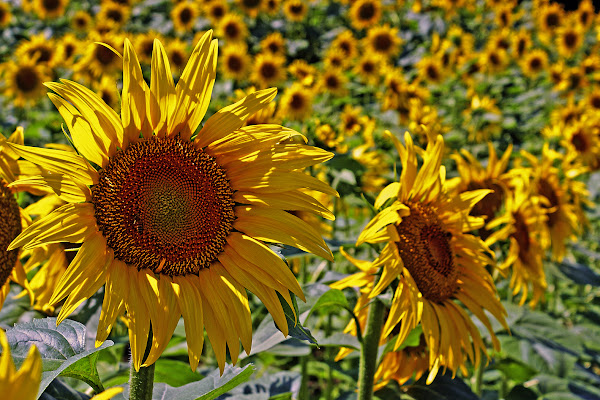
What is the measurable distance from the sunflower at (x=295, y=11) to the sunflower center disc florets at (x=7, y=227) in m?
5.99

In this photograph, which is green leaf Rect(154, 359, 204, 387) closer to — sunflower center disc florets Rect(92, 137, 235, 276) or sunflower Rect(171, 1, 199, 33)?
sunflower center disc florets Rect(92, 137, 235, 276)

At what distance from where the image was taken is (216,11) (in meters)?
6.33

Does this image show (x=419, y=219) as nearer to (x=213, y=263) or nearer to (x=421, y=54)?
(x=213, y=263)

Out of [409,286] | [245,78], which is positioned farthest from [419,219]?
[245,78]

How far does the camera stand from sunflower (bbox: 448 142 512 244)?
2.25m

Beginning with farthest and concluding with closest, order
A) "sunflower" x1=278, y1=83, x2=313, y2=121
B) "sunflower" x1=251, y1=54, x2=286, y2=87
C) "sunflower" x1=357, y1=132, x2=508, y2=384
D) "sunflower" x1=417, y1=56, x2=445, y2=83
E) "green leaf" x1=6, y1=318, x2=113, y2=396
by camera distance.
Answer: "sunflower" x1=417, y1=56, x2=445, y2=83 → "sunflower" x1=251, y1=54, x2=286, y2=87 → "sunflower" x1=278, y1=83, x2=313, y2=121 → "sunflower" x1=357, y1=132, x2=508, y2=384 → "green leaf" x1=6, y1=318, x2=113, y2=396

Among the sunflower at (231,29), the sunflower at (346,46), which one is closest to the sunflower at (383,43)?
the sunflower at (346,46)

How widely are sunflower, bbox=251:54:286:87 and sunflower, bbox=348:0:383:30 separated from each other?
1.79 m

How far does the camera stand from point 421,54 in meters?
6.47

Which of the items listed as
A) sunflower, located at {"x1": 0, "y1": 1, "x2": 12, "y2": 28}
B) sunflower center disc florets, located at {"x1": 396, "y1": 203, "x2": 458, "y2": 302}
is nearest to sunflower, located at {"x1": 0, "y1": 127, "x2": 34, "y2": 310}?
sunflower center disc florets, located at {"x1": 396, "y1": 203, "x2": 458, "y2": 302}

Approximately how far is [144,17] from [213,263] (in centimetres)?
710

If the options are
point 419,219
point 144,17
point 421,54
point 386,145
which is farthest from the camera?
point 144,17

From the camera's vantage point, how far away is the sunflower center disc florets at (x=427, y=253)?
1.40m

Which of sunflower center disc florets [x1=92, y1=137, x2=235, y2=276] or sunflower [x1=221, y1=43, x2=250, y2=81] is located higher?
sunflower [x1=221, y1=43, x2=250, y2=81]
